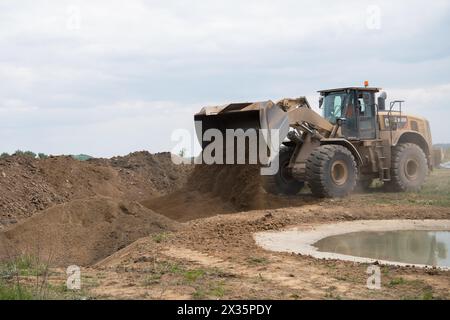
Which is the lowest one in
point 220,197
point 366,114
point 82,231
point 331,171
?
point 82,231

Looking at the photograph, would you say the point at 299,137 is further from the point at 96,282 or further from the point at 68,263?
the point at 96,282

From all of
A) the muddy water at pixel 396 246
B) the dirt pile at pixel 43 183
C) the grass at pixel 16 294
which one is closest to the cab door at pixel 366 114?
the muddy water at pixel 396 246

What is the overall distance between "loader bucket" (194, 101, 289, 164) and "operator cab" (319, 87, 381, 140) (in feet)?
10.1

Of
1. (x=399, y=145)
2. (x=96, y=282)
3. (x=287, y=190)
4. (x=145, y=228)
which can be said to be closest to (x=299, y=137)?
(x=287, y=190)

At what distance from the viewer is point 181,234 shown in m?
12.5

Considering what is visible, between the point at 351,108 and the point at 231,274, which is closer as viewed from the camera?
the point at 231,274

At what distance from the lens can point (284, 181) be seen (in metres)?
18.5

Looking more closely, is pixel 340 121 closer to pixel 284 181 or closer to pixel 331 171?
pixel 331 171

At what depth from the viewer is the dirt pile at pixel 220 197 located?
54.3 feet

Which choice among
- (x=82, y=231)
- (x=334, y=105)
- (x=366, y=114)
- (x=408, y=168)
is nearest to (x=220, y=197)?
(x=334, y=105)

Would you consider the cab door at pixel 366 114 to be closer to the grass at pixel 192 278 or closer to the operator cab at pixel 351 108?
the operator cab at pixel 351 108

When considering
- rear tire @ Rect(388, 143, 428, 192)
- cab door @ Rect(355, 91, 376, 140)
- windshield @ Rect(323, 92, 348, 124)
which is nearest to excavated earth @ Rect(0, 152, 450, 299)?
rear tire @ Rect(388, 143, 428, 192)

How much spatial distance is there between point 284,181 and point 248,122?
2.58 metres
